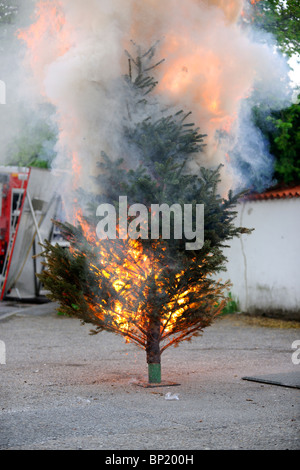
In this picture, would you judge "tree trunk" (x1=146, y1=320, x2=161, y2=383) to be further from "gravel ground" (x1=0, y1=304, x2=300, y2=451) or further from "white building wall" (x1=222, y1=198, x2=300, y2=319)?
"white building wall" (x1=222, y1=198, x2=300, y2=319)

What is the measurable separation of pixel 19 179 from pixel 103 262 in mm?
11727

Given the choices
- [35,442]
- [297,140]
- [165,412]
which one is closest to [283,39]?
[297,140]

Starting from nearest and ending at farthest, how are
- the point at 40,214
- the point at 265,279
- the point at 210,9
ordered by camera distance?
the point at 210,9 → the point at 265,279 → the point at 40,214

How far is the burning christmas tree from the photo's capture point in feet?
22.3

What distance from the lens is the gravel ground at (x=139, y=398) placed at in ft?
16.2

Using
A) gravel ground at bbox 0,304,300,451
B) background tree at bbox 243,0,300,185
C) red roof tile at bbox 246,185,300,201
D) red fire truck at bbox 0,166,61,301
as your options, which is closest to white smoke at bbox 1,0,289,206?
gravel ground at bbox 0,304,300,451

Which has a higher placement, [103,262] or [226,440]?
[103,262]

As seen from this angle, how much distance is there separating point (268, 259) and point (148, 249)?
868 cm

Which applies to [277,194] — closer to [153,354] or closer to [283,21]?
[283,21]

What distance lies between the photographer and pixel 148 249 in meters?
6.90

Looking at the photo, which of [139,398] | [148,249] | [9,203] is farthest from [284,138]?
[139,398]

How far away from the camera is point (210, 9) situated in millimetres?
7746
